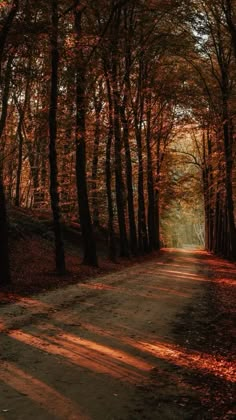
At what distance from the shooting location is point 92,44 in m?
18.6

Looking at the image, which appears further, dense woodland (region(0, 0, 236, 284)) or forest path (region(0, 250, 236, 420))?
dense woodland (region(0, 0, 236, 284))

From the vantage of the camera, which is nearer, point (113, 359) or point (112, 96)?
point (113, 359)

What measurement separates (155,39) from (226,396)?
25.0 metres

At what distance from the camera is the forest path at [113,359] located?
5.06 m

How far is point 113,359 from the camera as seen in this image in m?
6.73

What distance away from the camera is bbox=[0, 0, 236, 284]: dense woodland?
1573 cm

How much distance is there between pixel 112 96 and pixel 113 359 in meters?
19.2

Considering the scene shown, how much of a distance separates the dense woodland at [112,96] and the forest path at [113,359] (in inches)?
179

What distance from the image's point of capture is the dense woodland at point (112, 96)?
15.7m

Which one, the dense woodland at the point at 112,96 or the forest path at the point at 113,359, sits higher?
the dense woodland at the point at 112,96

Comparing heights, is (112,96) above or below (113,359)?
above

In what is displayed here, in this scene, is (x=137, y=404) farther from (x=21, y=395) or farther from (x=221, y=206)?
(x=221, y=206)

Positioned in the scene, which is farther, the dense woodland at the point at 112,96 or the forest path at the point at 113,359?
the dense woodland at the point at 112,96

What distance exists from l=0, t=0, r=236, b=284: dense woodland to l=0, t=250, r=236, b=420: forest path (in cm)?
456
